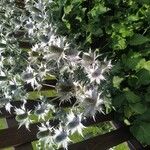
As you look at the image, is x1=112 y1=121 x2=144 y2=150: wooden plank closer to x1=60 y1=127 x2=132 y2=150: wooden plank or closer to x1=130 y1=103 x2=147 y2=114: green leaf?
x1=60 y1=127 x2=132 y2=150: wooden plank

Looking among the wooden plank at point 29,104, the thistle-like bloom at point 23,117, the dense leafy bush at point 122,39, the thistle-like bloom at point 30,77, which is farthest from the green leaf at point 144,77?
the thistle-like bloom at point 23,117

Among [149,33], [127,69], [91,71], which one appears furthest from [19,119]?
[149,33]

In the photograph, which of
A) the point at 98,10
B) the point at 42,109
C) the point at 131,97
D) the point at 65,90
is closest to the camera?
the point at 65,90

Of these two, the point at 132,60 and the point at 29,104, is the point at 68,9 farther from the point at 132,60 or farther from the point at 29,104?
the point at 29,104

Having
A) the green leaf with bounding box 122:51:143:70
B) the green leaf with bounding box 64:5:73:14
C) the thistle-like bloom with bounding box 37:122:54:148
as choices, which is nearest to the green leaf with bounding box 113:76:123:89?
the green leaf with bounding box 122:51:143:70

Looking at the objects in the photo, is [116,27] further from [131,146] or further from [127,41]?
[131,146]

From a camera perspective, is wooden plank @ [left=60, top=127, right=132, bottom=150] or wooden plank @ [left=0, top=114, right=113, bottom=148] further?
wooden plank @ [left=60, top=127, right=132, bottom=150]

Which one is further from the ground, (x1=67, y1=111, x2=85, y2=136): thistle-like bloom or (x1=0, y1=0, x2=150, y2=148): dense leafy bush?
(x1=0, y1=0, x2=150, y2=148): dense leafy bush

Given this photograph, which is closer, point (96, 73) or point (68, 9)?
point (96, 73)

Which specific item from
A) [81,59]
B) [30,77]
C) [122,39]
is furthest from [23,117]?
[122,39]
